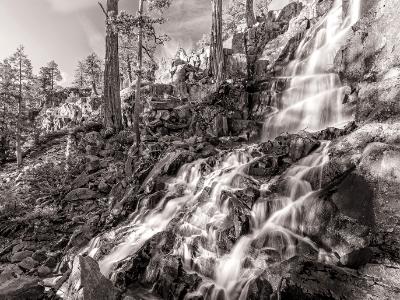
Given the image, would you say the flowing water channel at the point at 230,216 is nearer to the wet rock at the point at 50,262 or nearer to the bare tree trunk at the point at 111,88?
the wet rock at the point at 50,262

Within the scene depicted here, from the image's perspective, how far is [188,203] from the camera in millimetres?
8562

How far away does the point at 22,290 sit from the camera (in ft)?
19.5

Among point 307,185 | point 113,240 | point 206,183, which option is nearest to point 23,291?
point 113,240

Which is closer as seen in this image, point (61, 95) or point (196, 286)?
point (196, 286)

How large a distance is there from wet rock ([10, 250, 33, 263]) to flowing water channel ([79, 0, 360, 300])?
6.63ft

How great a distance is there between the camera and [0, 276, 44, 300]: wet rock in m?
5.77

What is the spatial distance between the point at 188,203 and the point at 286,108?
6.92 metres

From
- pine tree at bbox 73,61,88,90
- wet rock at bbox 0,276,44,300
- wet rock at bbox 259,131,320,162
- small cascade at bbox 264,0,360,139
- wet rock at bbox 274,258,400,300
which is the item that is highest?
pine tree at bbox 73,61,88,90

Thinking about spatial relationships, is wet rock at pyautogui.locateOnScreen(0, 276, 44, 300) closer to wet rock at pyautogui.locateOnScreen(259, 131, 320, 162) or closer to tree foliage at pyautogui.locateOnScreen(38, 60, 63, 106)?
wet rock at pyautogui.locateOnScreen(259, 131, 320, 162)

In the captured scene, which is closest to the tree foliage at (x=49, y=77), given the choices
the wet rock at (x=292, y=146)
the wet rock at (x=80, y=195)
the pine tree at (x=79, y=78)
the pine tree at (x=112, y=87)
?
the pine tree at (x=79, y=78)

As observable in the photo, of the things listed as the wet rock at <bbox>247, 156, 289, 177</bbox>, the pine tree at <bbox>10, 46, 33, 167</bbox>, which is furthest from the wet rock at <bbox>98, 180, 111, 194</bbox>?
the pine tree at <bbox>10, 46, 33, 167</bbox>

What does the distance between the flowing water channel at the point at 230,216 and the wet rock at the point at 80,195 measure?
2988 millimetres

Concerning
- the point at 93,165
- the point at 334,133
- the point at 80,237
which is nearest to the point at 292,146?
the point at 334,133

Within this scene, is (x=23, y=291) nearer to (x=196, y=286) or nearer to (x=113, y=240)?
(x=113, y=240)
